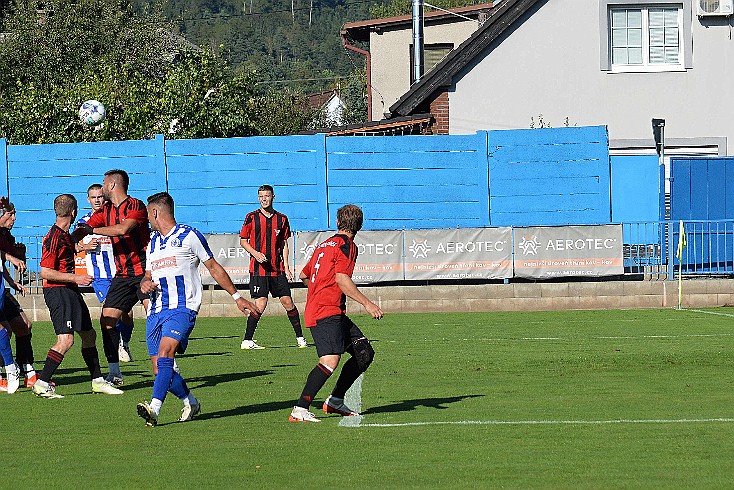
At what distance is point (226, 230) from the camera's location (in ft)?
80.7

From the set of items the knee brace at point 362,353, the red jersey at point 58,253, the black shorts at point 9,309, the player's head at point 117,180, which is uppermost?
the player's head at point 117,180

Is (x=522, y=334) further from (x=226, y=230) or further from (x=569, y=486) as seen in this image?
(x=569, y=486)

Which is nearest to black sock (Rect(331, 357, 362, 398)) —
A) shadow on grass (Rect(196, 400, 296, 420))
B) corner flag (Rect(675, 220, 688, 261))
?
shadow on grass (Rect(196, 400, 296, 420))

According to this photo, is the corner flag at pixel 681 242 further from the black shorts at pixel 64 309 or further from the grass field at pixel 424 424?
the black shorts at pixel 64 309

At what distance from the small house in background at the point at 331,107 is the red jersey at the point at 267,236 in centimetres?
5448

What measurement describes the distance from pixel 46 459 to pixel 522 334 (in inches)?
394

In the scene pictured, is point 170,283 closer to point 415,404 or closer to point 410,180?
point 415,404

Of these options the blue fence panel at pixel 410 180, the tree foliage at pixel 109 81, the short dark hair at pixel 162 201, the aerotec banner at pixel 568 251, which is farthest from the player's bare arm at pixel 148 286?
the tree foliage at pixel 109 81

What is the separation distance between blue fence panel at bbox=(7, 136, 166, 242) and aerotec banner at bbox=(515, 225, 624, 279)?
287 inches

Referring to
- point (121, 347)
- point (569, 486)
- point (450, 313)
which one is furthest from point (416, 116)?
point (569, 486)

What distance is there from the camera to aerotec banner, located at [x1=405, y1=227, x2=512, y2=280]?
2272 centimetres

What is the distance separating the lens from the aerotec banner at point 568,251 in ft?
74.1

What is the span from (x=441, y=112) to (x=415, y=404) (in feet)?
63.3

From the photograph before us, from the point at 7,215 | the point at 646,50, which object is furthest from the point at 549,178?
the point at 7,215
